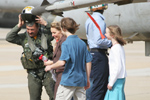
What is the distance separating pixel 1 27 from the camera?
3366 centimetres

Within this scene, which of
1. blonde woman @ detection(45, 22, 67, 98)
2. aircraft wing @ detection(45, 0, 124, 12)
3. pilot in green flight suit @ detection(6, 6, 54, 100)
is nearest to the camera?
aircraft wing @ detection(45, 0, 124, 12)

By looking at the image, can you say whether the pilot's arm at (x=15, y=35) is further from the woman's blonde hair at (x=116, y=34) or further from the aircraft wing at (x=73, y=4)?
the woman's blonde hair at (x=116, y=34)

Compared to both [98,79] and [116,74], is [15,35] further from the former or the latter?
[116,74]

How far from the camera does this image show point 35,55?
5.41 meters

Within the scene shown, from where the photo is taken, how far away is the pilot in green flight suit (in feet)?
17.8

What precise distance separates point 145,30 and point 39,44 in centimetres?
323

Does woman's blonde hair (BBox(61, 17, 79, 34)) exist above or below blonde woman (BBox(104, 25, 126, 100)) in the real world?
above

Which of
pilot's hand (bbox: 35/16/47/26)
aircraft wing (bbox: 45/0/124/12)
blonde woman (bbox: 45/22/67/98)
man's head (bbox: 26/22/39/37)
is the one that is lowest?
blonde woman (bbox: 45/22/67/98)

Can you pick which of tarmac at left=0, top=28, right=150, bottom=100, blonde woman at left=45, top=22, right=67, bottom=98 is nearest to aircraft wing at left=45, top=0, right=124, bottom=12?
blonde woman at left=45, top=22, right=67, bottom=98

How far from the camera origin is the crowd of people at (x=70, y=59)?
4.57 m

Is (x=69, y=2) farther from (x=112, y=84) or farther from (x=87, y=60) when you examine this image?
(x=112, y=84)

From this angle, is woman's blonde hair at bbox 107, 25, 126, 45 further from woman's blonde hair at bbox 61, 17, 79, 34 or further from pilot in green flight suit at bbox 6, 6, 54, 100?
pilot in green flight suit at bbox 6, 6, 54, 100

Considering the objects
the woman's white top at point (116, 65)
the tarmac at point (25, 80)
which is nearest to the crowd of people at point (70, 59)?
the woman's white top at point (116, 65)

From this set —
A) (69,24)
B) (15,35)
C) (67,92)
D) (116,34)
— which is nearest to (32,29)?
(15,35)
